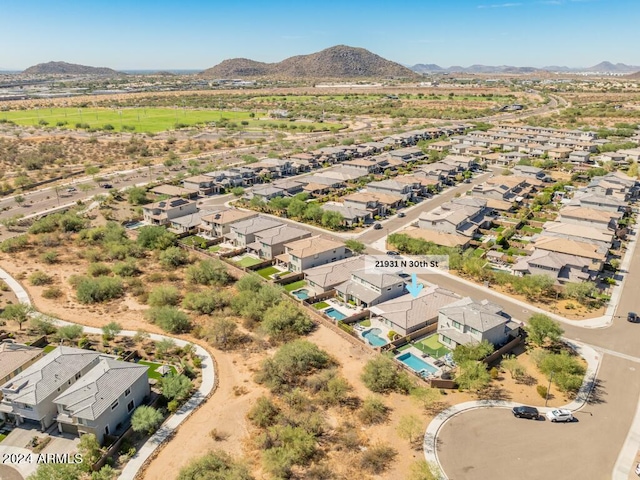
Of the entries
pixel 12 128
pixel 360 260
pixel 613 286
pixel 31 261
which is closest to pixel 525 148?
pixel 613 286

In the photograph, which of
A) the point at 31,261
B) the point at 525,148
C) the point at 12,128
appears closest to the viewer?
the point at 31,261

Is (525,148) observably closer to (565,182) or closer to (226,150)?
(565,182)

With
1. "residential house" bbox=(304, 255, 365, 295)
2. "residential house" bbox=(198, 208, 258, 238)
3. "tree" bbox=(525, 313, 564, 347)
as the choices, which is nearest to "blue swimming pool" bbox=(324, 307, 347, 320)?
"residential house" bbox=(304, 255, 365, 295)

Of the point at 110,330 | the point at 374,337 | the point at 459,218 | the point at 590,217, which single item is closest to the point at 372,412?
the point at 374,337

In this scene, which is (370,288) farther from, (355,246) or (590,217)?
(590,217)

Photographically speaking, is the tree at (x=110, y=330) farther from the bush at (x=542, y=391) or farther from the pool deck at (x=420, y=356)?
the bush at (x=542, y=391)

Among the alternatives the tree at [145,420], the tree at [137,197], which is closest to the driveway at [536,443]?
the tree at [145,420]
